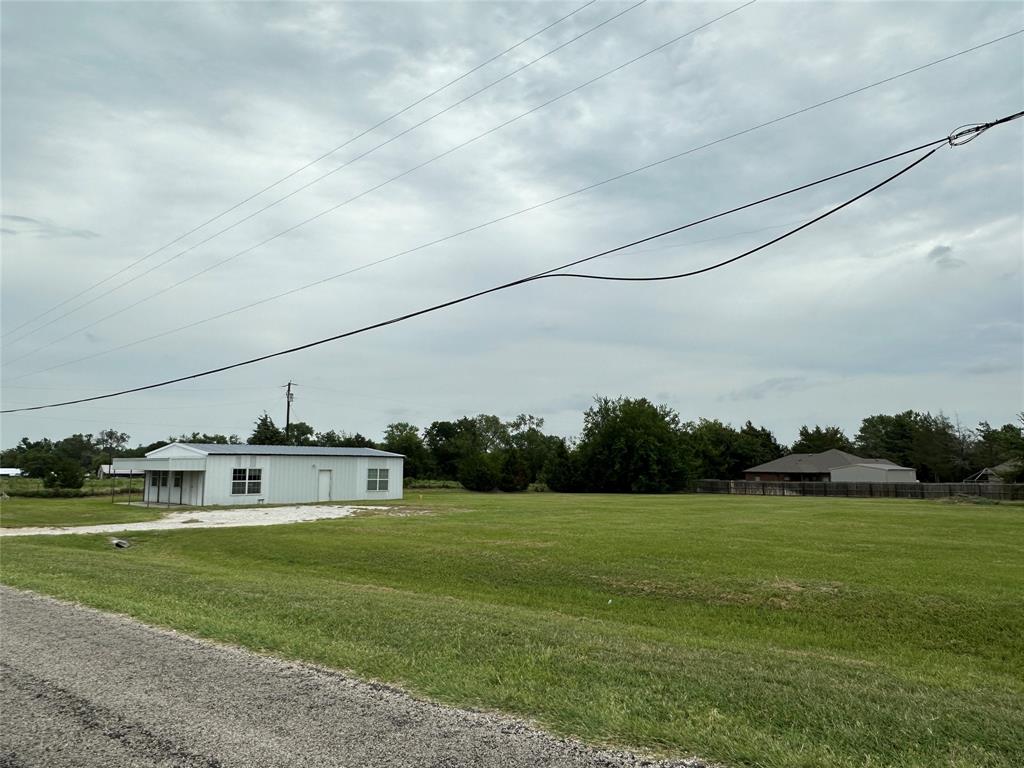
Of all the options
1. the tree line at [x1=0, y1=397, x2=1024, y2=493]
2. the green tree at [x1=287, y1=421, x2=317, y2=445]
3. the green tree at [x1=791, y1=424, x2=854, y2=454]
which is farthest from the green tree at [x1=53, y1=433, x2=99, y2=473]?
the green tree at [x1=791, y1=424, x2=854, y2=454]

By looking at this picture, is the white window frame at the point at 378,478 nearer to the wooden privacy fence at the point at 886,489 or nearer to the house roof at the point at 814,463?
the wooden privacy fence at the point at 886,489

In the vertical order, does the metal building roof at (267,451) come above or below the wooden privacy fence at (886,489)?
above

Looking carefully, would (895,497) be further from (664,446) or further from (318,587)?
(318,587)

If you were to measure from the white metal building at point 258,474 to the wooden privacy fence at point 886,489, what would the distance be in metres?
33.2

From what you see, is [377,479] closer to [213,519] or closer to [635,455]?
[213,519]

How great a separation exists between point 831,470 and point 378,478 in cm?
4969

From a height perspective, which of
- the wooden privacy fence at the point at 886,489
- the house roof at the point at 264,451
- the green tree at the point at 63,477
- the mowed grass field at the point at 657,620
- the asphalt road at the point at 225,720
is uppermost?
the house roof at the point at 264,451

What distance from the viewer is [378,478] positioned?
47969mm

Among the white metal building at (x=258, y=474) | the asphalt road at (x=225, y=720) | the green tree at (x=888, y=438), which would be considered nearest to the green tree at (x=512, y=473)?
the white metal building at (x=258, y=474)

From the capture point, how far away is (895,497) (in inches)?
2130

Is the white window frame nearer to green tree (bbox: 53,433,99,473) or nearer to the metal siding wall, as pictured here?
the metal siding wall

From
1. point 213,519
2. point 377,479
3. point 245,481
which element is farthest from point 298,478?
point 213,519

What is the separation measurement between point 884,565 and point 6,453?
16384 cm

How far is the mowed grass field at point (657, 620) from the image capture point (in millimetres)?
5129
